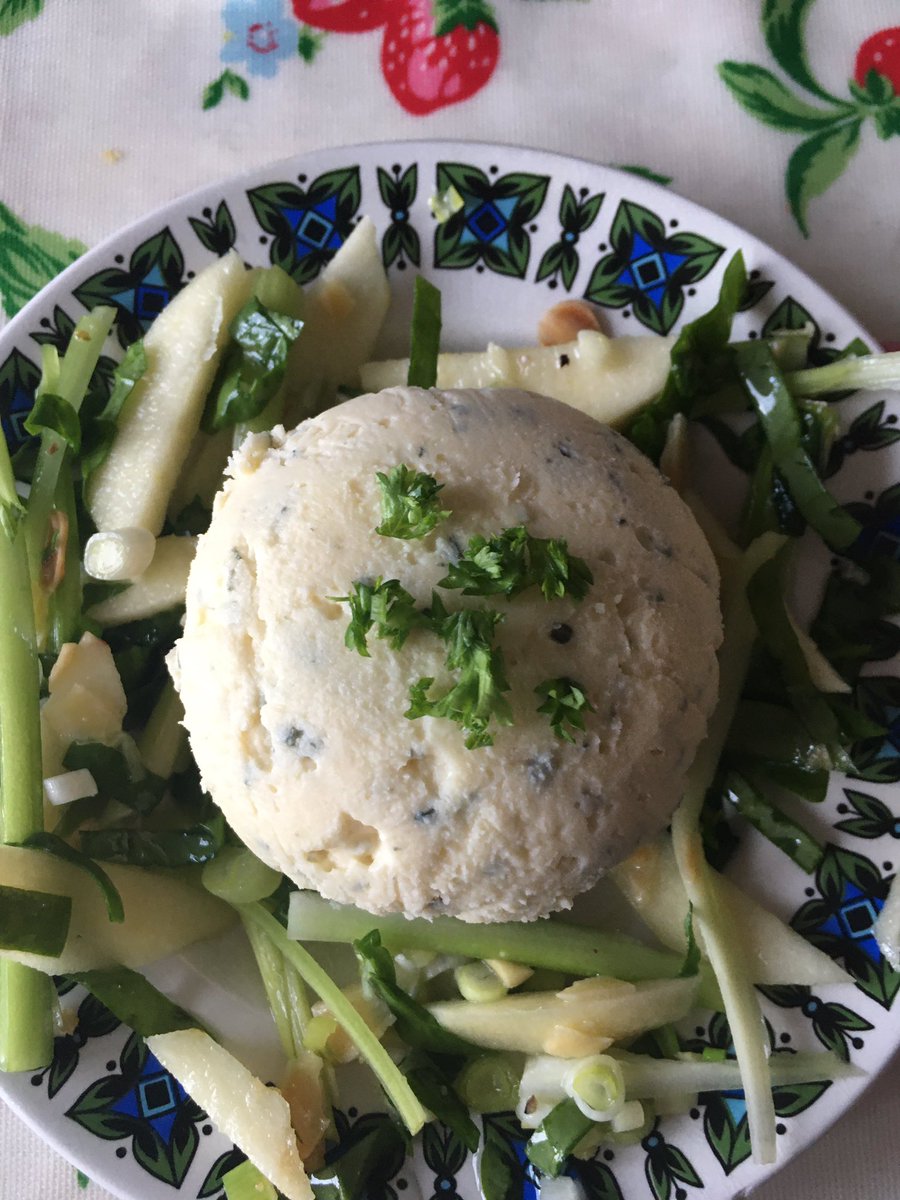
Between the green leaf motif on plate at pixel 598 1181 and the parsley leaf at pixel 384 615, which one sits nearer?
the parsley leaf at pixel 384 615

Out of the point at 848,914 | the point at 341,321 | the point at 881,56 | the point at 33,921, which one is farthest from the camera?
the point at 881,56

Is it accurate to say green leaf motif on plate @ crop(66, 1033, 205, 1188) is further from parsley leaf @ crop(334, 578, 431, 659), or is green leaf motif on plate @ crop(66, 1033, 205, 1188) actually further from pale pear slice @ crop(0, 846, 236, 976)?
parsley leaf @ crop(334, 578, 431, 659)

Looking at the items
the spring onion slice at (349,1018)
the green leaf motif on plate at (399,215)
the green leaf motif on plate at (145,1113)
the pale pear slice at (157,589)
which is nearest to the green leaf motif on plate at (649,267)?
the green leaf motif on plate at (399,215)

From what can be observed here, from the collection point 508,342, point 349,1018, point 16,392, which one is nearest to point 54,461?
point 16,392

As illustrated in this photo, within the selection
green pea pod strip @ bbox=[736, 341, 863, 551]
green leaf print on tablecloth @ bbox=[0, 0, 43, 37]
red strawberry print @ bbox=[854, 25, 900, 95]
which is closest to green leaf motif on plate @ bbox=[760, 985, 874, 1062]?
green pea pod strip @ bbox=[736, 341, 863, 551]

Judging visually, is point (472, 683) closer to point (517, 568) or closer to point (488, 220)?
point (517, 568)

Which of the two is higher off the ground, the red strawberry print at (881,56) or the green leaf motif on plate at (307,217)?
the red strawberry print at (881,56)

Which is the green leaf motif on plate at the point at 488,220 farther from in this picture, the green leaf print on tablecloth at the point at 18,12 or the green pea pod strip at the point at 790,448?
the green leaf print on tablecloth at the point at 18,12
